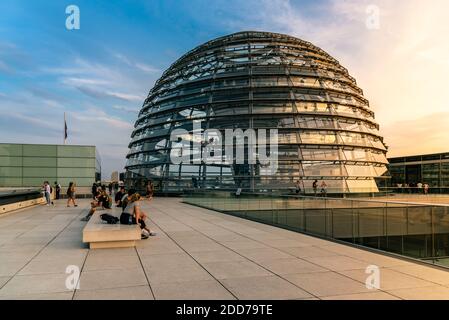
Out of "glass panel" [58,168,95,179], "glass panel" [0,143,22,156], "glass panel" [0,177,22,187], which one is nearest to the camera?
"glass panel" [0,143,22,156]

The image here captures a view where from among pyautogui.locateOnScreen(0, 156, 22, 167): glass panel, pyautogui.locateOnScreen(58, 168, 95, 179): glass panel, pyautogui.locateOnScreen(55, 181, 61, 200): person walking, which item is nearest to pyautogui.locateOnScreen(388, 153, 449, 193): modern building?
pyautogui.locateOnScreen(58, 168, 95, 179): glass panel

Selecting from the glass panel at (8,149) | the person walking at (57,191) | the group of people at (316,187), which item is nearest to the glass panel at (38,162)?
the glass panel at (8,149)

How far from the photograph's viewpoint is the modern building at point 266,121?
35906 mm

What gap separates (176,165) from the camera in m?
39.5

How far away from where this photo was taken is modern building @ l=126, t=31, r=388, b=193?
118ft

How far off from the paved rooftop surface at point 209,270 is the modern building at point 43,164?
96.5 feet

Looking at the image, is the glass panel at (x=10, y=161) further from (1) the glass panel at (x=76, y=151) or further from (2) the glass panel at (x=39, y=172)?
(1) the glass panel at (x=76, y=151)

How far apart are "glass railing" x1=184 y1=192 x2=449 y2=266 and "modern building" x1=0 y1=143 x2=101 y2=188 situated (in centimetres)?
2843

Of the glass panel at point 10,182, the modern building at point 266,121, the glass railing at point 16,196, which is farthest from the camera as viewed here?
the glass panel at point 10,182

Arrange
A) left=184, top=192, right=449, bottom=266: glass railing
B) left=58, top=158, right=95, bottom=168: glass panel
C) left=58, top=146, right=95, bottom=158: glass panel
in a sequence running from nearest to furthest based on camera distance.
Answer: left=184, top=192, right=449, bottom=266: glass railing, left=58, top=146, right=95, bottom=158: glass panel, left=58, top=158, right=95, bottom=168: glass panel

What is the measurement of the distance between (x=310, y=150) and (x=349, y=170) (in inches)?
162

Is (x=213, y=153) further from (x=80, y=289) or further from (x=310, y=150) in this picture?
(x=80, y=289)

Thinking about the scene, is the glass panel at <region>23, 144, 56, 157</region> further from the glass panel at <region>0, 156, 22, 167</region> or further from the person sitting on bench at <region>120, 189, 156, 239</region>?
the person sitting on bench at <region>120, 189, 156, 239</region>
